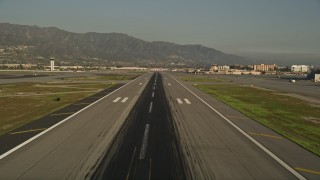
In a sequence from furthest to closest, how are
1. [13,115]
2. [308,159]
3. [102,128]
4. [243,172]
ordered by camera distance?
[13,115]
[102,128]
[308,159]
[243,172]

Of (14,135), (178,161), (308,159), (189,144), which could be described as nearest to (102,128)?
(14,135)

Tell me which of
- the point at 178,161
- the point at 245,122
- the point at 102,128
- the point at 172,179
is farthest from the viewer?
the point at 245,122

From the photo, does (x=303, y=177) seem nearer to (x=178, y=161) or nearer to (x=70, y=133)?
(x=178, y=161)

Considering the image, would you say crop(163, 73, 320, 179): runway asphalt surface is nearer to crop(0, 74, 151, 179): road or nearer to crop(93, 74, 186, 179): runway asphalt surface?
crop(93, 74, 186, 179): runway asphalt surface

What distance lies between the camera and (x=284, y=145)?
19.6 m

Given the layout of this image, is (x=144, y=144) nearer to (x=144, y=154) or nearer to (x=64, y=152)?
(x=144, y=154)

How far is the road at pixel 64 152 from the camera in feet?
45.5

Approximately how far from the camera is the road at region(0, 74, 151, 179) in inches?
546

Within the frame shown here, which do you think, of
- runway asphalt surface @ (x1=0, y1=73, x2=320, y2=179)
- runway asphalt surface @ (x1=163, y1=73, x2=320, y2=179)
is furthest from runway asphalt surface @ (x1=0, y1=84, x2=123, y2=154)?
runway asphalt surface @ (x1=163, y1=73, x2=320, y2=179)

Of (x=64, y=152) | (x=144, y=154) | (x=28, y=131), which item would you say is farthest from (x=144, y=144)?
(x=28, y=131)

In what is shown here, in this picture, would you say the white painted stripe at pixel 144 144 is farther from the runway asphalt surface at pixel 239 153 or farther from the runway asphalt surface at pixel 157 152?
the runway asphalt surface at pixel 239 153

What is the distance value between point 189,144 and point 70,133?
25.1 ft

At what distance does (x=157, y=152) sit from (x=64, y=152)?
4.56 meters

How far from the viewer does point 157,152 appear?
673 inches
